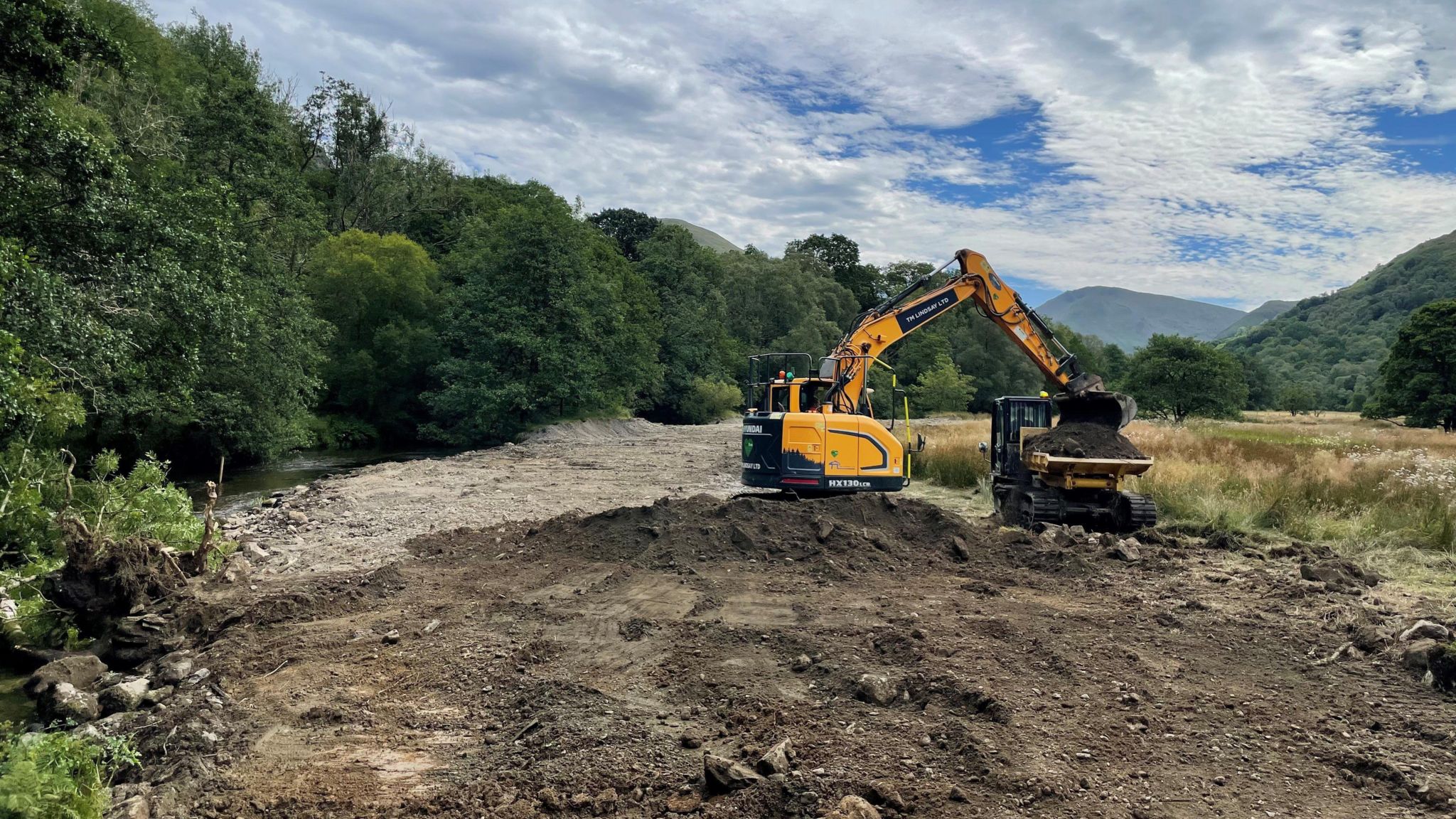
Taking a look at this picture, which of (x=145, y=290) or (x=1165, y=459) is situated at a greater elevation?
(x=145, y=290)

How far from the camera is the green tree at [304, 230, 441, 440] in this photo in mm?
33438

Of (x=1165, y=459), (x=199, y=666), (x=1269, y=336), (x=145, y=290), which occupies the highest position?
(x=1269, y=336)

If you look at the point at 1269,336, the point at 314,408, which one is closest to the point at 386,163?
the point at 314,408

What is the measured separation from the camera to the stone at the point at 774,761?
13.1 feet

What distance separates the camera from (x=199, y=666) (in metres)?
6.09

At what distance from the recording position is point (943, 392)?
54250 mm

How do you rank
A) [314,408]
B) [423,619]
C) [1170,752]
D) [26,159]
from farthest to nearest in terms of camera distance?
[314,408], [26,159], [423,619], [1170,752]

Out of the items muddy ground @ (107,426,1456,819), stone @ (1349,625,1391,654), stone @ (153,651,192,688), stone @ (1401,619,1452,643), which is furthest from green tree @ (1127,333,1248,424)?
stone @ (153,651,192,688)

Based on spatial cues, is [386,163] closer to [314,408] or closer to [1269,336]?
[314,408]

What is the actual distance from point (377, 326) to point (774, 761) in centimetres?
3557

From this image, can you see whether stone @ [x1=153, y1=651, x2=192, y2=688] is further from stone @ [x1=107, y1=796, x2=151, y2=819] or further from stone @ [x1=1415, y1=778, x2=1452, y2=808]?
stone @ [x1=1415, y1=778, x2=1452, y2=808]

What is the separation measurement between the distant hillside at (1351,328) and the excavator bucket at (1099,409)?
77.1 metres

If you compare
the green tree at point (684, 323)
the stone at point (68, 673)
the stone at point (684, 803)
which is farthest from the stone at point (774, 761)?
the green tree at point (684, 323)

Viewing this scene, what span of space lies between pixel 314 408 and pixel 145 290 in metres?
21.2
